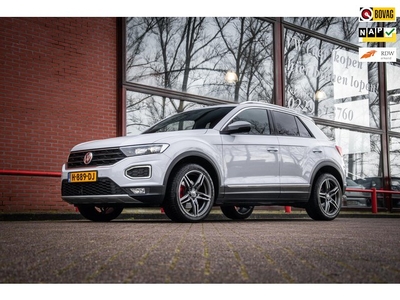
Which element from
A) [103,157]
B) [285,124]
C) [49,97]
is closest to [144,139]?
[103,157]

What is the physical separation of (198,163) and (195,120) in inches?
36.8

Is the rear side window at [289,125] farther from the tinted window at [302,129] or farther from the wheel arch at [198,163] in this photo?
the wheel arch at [198,163]

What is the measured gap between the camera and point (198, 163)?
25.3 ft

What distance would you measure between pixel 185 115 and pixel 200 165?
4.50ft

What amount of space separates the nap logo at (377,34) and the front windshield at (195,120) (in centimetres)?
1029

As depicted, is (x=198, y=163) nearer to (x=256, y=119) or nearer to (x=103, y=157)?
(x=103, y=157)

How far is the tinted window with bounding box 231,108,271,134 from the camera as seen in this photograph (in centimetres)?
850

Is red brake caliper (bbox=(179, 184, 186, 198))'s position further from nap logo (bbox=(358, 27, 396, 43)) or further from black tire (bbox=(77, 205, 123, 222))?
nap logo (bbox=(358, 27, 396, 43))

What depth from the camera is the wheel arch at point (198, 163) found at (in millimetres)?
7211
